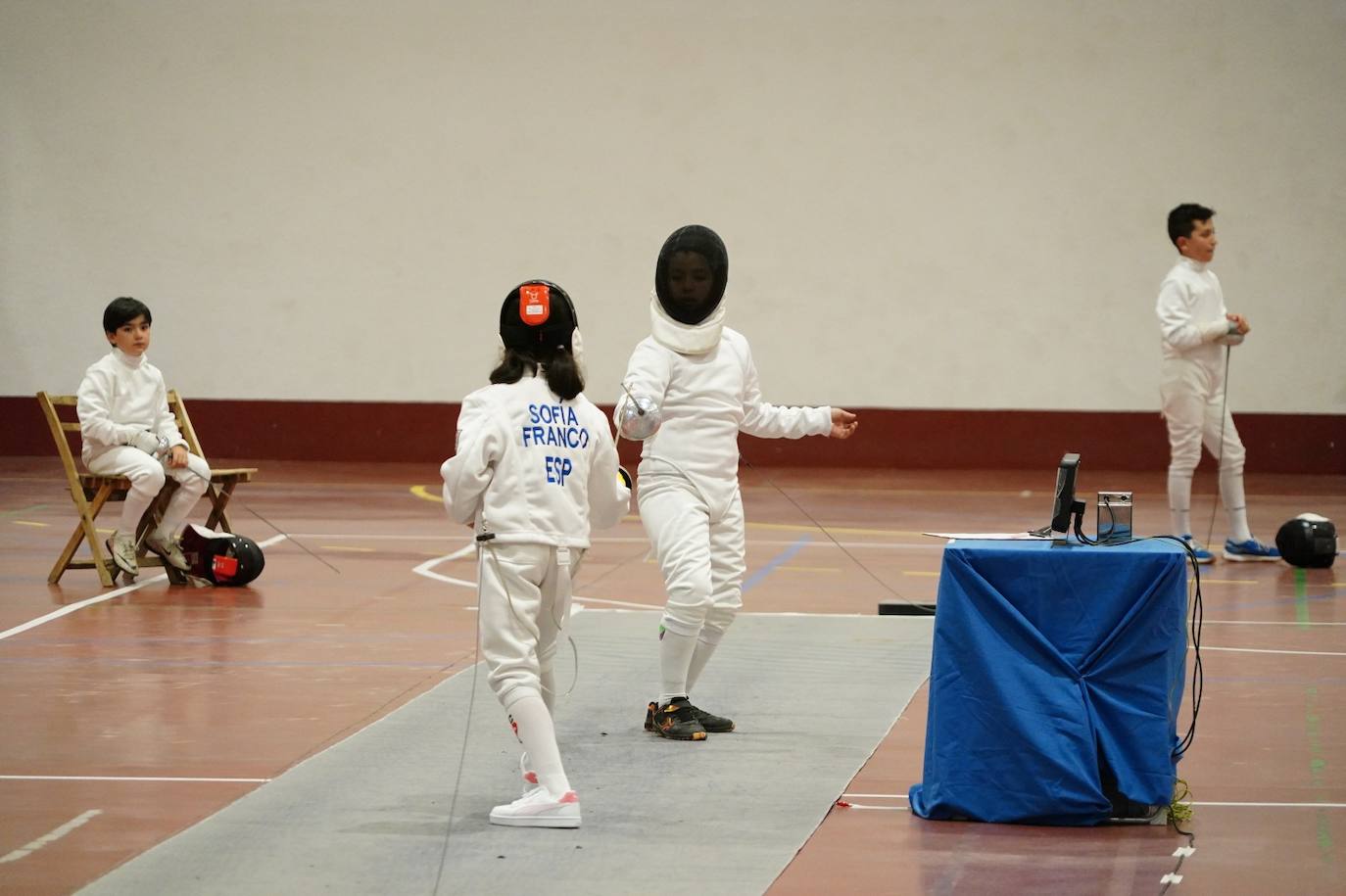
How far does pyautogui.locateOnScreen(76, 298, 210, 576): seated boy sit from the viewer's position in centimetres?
823

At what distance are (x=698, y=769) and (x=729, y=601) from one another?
2.34 feet

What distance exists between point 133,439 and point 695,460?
4095 mm

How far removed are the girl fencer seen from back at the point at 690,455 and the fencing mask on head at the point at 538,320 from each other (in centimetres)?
83

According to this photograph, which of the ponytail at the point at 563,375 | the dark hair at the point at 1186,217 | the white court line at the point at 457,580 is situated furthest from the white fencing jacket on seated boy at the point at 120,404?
the dark hair at the point at 1186,217

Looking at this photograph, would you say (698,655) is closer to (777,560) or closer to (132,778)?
(132,778)

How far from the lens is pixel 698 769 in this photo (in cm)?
486

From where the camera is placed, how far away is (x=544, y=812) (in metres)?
4.22

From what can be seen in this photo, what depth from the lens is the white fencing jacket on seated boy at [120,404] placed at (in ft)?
27.1

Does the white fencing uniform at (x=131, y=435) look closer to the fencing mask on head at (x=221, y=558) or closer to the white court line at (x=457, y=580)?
the fencing mask on head at (x=221, y=558)

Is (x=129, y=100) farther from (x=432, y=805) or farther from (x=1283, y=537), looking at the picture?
(x=432, y=805)

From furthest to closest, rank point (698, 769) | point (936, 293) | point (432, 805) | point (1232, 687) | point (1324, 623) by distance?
point (936, 293), point (1324, 623), point (1232, 687), point (698, 769), point (432, 805)

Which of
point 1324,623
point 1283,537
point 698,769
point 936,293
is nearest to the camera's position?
point 698,769

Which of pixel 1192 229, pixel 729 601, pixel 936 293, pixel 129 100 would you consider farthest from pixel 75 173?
pixel 729 601

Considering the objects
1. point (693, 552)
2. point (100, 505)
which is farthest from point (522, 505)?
point (100, 505)
